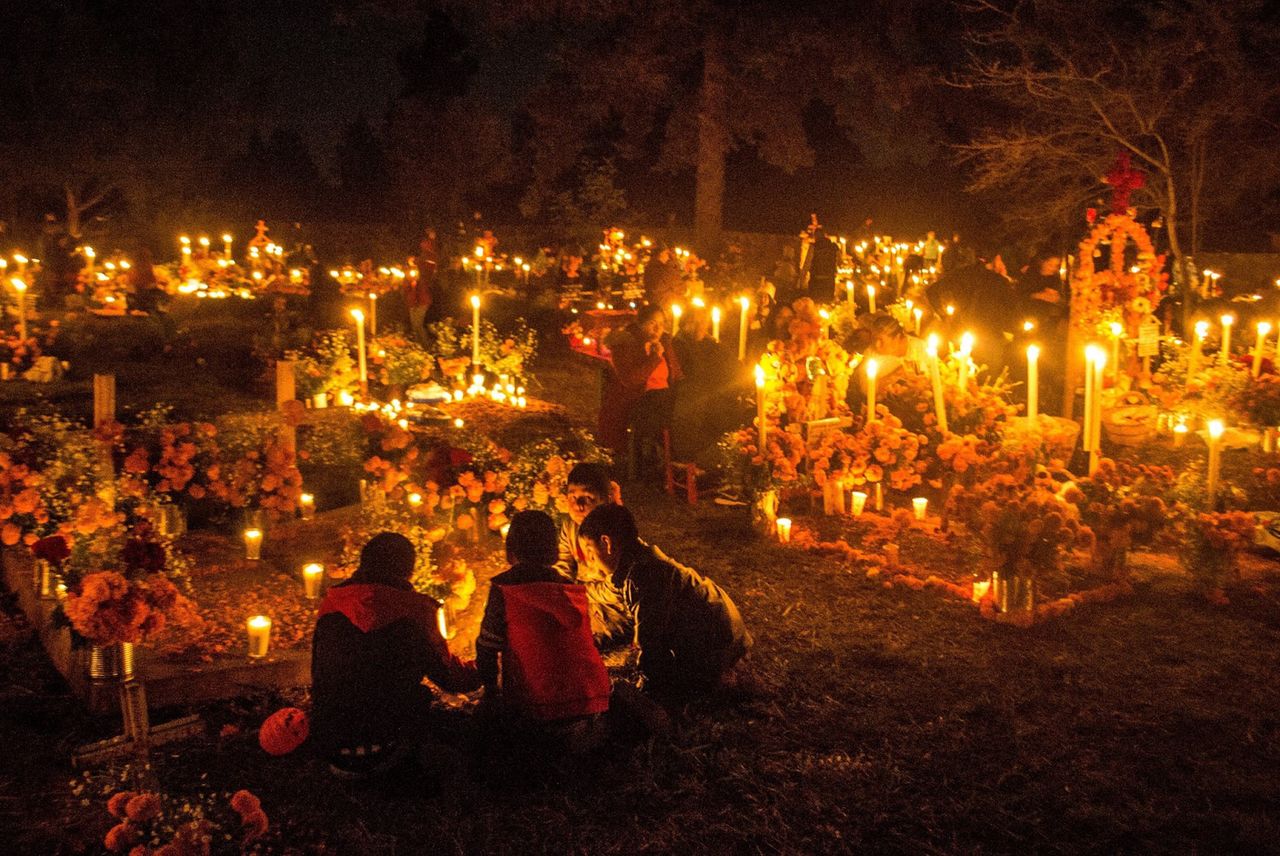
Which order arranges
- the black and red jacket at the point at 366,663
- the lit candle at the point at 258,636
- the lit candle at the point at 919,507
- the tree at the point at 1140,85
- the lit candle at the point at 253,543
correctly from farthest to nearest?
the tree at the point at 1140,85 < the lit candle at the point at 919,507 < the lit candle at the point at 253,543 < the lit candle at the point at 258,636 < the black and red jacket at the point at 366,663

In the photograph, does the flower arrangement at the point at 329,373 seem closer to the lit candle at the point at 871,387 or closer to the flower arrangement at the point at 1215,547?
the lit candle at the point at 871,387

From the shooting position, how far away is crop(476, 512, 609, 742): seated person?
14.0ft

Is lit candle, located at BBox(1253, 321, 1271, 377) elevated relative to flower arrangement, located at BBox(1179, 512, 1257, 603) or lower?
elevated

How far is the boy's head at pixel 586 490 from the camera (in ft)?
17.6

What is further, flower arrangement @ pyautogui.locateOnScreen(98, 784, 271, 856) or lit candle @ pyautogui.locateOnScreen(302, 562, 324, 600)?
lit candle @ pyautogui.locateOnScreen(302, 562, 324, 600)

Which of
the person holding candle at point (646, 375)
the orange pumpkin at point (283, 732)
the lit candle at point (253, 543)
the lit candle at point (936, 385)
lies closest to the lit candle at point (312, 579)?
the lit candle at point (253, 543)

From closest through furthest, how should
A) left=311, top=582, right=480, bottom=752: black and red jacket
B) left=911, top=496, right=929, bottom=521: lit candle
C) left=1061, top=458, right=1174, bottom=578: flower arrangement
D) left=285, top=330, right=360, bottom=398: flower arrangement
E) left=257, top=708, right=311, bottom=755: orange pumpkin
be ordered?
left=311, top=582, right=480, bottom=752: black and red jacket, left=257, top=708, right=311, bottom=755: orange pumpkin, left=1061, top=458, right=1174, bottom=578: flower arrangement, left=911, top=496, right=929, bottom=521: lit candle, left=285, top=330, right=360, bottom=398: flower arrangement

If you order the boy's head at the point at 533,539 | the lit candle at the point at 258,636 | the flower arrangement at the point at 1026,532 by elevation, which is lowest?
the lit candle at the point at 258,636

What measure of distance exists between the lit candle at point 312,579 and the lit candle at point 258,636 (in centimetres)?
75

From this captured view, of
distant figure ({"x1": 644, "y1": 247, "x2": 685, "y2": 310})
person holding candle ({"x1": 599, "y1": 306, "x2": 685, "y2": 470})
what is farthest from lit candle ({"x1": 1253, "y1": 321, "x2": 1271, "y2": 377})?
distant figure ({"x1": 644, "y1": 247, "x2": 685, "y2": 310})

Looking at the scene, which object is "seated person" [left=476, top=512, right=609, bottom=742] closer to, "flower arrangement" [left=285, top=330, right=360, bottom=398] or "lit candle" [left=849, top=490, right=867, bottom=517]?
"lit candle" [left=849, top=490, right=867, bottom=517]

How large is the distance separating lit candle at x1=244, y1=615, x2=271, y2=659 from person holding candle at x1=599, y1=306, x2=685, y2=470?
402cm

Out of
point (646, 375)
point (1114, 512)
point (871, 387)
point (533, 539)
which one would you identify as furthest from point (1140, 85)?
point (533, 539)

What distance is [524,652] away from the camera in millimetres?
4289
